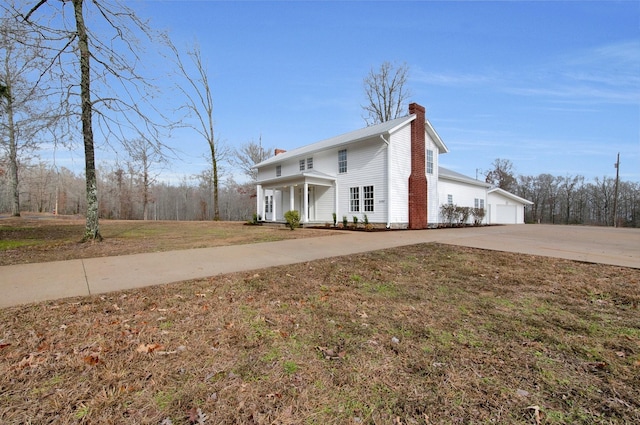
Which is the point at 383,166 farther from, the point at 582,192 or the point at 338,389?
the point at 582,192

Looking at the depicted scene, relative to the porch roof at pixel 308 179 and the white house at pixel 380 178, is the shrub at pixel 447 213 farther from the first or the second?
the porch roof at pixel 308 179

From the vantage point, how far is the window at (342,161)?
17.9m

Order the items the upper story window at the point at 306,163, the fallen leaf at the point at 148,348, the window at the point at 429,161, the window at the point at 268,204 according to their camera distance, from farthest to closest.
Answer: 1. the window at the point at 268,204
2. the upper story window at the point at 306,163
3. the window at the point at 429,161
4. the fallen leaf at the point at 148,348

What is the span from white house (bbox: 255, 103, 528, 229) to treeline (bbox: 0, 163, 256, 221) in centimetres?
1665

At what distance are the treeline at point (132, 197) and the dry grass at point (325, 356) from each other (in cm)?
3090

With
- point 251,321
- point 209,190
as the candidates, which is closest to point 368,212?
point 251,321

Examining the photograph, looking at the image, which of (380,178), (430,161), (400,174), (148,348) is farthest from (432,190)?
(148,348)

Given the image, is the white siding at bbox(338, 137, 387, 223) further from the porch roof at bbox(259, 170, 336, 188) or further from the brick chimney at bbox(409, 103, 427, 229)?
the brick chimney at bbox(409, 103, 427, 229)

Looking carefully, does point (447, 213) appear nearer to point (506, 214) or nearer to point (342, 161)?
point (342, 161)

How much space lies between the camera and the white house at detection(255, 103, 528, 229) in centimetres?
1563

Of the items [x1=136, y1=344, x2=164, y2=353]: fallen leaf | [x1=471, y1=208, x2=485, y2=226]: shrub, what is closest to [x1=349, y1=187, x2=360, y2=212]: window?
[x1=471, y1=208, x2=485, y2=226]: shrub

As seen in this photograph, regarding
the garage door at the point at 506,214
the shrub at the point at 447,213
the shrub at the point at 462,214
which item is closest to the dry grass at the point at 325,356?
the shrub at the point at 447,213

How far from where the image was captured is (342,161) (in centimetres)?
1803

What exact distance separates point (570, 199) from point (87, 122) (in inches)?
2752
